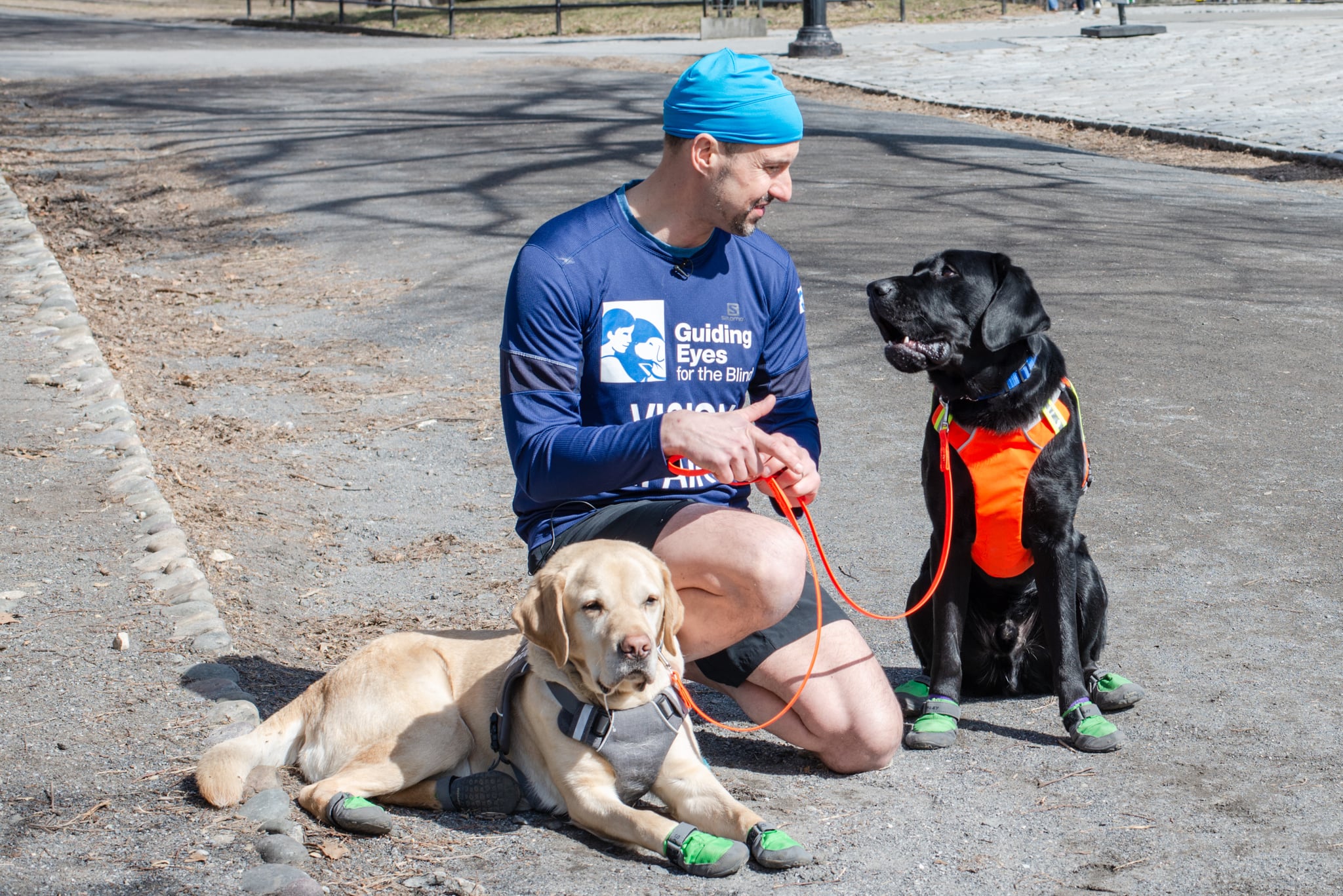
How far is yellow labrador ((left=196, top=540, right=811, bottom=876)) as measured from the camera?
9.87ft

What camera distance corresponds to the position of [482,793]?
3234mm

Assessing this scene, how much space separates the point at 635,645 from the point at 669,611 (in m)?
0.26

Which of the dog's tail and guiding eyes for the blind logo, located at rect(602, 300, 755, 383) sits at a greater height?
guiding eyes for the blind logo, located at rect(602, 300, 755, 383)

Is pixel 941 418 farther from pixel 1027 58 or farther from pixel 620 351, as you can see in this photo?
pixel 1027 58

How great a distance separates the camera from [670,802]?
3.21m

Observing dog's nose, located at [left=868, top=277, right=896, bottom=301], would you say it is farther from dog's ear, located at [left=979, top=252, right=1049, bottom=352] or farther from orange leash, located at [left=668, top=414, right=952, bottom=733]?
orange leash, located at [left=668, top=414, right=952, bottom=733]

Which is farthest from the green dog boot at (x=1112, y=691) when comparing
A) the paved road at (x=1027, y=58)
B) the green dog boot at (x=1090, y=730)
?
the paved road at (x=1027, y=58)

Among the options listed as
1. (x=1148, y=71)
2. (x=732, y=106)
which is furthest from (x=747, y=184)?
(x=1148, y=71)

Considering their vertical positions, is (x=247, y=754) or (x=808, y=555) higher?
(x=808, y=555)

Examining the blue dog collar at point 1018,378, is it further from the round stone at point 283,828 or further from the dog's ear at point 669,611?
the round stone at point 283,828

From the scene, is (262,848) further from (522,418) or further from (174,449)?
(174,449)

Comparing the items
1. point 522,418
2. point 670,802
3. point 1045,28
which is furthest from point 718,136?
point 1045,28

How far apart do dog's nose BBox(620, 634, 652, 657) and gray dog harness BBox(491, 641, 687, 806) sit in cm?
25

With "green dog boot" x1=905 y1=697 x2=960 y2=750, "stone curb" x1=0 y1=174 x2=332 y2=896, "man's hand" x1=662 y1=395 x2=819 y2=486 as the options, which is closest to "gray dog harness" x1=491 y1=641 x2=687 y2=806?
"man's hand" x1=662 y1=395 x2=819 y2=486
